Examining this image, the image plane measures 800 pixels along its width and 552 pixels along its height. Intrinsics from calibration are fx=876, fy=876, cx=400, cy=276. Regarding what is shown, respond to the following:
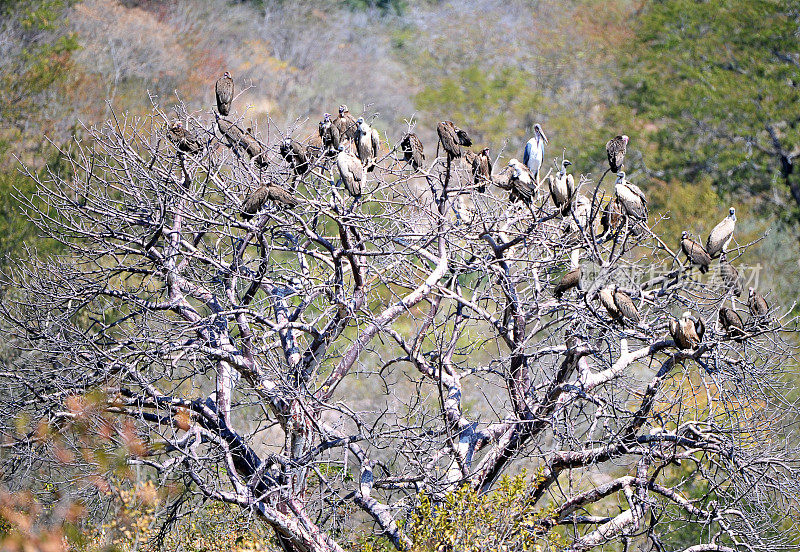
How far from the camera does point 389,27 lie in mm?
29547

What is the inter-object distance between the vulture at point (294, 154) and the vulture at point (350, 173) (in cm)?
53

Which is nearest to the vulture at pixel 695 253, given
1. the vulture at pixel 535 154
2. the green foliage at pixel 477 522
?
the vulture at pixel 535 154

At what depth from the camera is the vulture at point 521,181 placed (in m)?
6.23

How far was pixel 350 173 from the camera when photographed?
235 inches

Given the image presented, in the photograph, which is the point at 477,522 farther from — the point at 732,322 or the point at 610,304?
the point at 732,322

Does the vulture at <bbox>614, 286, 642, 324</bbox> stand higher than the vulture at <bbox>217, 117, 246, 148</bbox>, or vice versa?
the vulture at <bbox>217, 117, 246, 148</bbox>

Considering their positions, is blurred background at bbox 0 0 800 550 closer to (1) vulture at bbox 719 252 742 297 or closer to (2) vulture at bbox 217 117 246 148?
(2) vulture at bbox 217 117 246 148

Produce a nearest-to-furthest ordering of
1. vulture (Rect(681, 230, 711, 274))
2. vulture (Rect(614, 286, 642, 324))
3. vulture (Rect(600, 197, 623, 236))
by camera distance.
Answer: vulture (Rect(614, 286, 642, 324)), vulture (Rect(681, 230, 711, 274)), vulture (Rect(600, 197, 623, 236))

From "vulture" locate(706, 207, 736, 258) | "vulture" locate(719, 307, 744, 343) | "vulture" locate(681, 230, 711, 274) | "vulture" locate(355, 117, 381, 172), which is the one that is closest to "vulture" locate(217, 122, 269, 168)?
"vulture" locate(355, 117, 381, 172)

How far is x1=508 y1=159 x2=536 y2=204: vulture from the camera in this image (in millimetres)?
6227

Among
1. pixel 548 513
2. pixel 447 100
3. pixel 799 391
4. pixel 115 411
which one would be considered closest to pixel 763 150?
pixel 447 100

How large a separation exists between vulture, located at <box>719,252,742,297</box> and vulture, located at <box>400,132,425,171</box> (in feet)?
7.27

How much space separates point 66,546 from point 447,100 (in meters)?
21.7

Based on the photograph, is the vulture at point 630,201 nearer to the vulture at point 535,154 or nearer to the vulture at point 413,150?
the vulture at point 535,154
